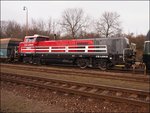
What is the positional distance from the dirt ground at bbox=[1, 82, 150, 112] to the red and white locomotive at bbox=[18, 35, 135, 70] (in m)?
8.61

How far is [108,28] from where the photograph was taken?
59094 mm

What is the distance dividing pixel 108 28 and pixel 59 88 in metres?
51.7

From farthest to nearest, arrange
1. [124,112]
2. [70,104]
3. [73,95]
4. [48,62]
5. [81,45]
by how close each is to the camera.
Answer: [48,62] → [81,45] → [73,95] → [70,104] → [124,112]

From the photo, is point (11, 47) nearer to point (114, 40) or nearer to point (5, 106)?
point (114, 40)

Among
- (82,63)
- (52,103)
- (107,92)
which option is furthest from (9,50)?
(107,92)

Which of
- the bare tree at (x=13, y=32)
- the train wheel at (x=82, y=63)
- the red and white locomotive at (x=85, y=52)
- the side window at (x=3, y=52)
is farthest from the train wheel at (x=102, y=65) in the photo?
the bare tree at (x=13, y=32)

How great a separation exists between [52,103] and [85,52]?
10.6 meters

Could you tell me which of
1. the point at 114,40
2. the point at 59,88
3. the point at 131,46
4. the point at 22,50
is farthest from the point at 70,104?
the point at 22,50

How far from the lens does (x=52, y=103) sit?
313 inches

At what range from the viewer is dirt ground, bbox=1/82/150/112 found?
7.18 m

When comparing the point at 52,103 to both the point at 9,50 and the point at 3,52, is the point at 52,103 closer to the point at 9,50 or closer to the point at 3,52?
the point at 9,50

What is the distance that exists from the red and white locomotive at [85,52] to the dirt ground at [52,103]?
28.2 feet

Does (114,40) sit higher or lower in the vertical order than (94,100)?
higher

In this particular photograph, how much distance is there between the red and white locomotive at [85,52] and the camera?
1680 centimetres
